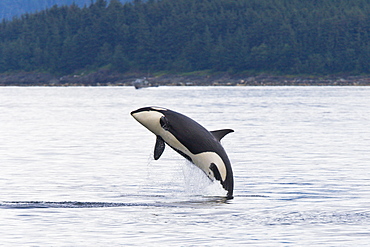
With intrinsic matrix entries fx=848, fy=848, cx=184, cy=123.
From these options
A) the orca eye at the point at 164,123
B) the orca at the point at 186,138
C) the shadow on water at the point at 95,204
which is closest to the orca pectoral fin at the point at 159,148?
the orca at the point at 186,138

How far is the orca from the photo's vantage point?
23703 mm

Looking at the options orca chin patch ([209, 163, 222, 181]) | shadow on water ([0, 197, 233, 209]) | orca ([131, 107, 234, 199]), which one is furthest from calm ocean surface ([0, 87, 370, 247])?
orca ([131, 107, 234, 199])

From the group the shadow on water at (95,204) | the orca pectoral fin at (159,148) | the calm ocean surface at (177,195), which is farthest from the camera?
the orca pectoral fin at (159,148)

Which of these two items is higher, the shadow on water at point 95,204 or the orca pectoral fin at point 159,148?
the orca pectoral fin at point 159,148

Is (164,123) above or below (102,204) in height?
above

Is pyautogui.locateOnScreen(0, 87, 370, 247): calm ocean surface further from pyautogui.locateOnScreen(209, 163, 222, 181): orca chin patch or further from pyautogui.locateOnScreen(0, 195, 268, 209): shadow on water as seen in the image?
pyautogui.locateOnScreen(209, 163, 222, 181): orca chin patch

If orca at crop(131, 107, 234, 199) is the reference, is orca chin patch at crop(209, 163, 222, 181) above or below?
below

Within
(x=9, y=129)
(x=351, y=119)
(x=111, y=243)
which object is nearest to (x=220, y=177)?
(x=111, y=243)

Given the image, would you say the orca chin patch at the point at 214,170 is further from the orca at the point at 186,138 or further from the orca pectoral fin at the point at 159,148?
the orca pectoral fin at the point at 159,148

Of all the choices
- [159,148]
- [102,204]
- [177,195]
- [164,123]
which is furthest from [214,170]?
[102,204]

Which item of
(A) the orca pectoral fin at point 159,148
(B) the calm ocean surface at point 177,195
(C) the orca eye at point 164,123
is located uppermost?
(C) the orca eye at point 164,123

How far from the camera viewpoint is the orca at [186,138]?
2370 cm

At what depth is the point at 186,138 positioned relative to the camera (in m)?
24.0

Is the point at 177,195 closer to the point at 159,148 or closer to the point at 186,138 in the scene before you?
the point at 159,148
